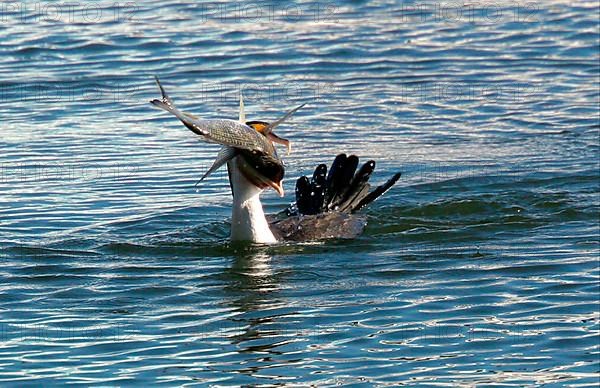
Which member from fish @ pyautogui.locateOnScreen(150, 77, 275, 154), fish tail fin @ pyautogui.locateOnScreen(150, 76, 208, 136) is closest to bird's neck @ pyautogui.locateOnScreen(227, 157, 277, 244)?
fish @ pyautogui.locateOnScreen(150, 77, 275, 154)

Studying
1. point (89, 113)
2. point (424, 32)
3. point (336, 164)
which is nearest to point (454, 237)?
point (336, 164)

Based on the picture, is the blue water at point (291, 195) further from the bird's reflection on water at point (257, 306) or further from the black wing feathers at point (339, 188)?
the black wing feathers at point (339, 188)

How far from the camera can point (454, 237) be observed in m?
12.2

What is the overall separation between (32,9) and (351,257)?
41.2ft

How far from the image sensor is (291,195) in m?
13.8

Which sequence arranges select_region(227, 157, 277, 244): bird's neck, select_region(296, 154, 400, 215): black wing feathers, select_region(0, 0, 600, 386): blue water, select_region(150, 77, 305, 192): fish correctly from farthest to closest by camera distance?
1. select_region(296, 154, 400, 215): black wing feathers
2. select_region(227, 157, 277, 244): bird's neck
3. select_region(150, 77, 305, 192): fish
4. select_region(0, 0, 600, 386): blue water

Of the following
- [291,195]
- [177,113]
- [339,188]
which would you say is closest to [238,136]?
[177,113]

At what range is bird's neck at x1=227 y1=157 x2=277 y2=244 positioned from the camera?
11.3 m

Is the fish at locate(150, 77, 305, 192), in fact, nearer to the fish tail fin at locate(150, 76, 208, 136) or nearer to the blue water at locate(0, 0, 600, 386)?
the fish tail fin at locate(150, 76, 208, 136)

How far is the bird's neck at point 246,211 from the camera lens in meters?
11.3

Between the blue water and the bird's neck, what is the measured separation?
0.14 m

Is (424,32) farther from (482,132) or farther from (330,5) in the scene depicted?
(482,132)

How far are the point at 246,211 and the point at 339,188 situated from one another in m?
1.50

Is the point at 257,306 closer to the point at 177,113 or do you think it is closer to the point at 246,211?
the point at 246,211
